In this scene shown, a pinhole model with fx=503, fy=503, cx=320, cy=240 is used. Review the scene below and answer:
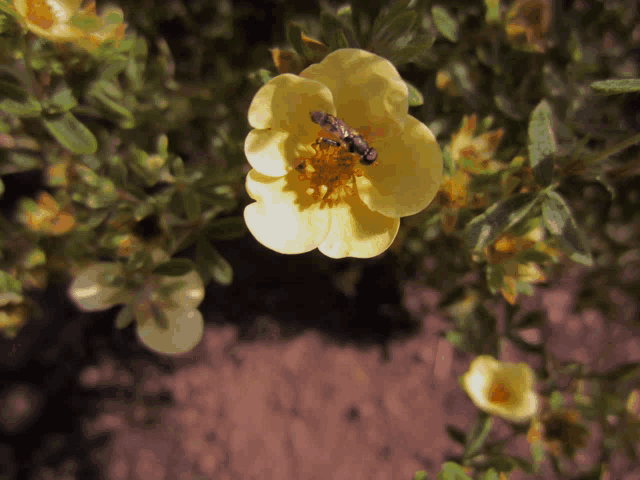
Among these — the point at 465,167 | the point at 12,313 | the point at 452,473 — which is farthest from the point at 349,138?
the point at 12,313

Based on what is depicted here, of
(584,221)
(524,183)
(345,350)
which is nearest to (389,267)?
(345,350)

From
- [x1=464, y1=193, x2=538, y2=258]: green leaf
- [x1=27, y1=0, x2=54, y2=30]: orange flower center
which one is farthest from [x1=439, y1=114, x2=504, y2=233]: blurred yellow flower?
[x1=27, y1=0, x2=54, y2=30]: orange flower center

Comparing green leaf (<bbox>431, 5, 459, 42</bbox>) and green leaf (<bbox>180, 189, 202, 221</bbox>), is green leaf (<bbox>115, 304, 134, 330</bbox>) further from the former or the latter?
green leaf (<bbox>431, 5, 459, 42</bbox>)

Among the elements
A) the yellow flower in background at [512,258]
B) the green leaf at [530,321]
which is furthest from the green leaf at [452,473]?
the green leaf at [530,321]

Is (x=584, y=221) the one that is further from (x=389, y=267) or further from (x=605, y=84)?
(x=605, y=84)

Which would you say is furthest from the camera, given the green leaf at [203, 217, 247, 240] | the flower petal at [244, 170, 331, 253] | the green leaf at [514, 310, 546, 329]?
the green leaf at [514, 310, 546, 329]

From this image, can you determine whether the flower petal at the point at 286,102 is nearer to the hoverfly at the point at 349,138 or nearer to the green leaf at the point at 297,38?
the hoverfly at the point at 349,138
